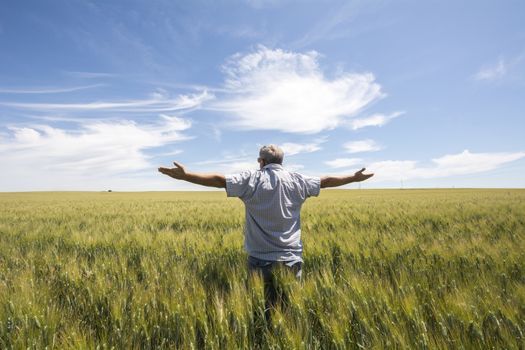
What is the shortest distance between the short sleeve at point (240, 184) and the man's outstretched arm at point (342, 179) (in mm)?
856

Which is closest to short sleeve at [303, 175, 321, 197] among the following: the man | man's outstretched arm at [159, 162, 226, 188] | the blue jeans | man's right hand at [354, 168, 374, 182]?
the man

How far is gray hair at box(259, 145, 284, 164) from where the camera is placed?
2879 millimetres

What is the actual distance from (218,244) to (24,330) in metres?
2.93

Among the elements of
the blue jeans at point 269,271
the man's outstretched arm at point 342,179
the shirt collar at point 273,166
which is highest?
the shirt collar at point 273,166

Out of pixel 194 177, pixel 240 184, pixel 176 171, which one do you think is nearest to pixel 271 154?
pixel 240 184

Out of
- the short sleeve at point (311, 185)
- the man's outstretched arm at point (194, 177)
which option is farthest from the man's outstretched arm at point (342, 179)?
the man's outstretched arm at point (194, 177)

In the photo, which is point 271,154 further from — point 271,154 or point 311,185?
point 311,185

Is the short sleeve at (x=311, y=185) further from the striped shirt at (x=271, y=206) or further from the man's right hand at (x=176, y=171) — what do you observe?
the man's right hand at (x=176, y=171)

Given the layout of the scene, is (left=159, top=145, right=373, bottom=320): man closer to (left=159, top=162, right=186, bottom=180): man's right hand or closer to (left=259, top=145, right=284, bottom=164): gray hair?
(left=259, top=145, right=284, bottom=164): gray hair

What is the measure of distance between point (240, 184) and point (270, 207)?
1.15ft

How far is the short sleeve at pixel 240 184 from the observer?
2.60 meters

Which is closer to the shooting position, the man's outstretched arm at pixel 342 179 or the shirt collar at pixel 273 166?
the shirt collar at pixel 273 166

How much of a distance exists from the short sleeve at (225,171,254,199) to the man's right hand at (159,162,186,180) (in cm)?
38

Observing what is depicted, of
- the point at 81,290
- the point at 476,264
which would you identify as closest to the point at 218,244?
the point at 81,290
